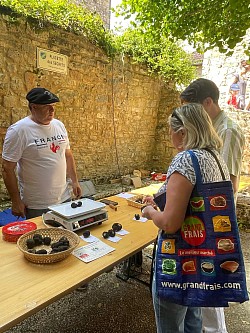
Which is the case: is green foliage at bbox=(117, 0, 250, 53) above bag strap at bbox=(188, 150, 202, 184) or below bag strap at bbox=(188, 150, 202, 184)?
above

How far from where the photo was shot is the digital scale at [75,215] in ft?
5.16

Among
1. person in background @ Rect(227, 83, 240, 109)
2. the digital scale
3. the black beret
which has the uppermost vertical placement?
person in background @ Rect(227, 83, 240, 109)

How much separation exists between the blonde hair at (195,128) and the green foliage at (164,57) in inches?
182

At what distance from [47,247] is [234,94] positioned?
20.9 ft

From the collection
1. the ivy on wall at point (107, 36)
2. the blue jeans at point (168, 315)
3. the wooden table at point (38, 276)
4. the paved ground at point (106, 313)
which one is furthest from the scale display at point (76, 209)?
the ivy on wall at point (107, 36)

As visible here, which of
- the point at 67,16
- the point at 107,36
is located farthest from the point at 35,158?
the point at 107,36

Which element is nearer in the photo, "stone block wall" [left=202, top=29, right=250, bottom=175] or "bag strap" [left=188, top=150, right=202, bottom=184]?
"bag strap" [left=188, top=150, right=202, bottom=184]

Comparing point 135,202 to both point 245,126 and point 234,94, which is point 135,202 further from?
point 234,94

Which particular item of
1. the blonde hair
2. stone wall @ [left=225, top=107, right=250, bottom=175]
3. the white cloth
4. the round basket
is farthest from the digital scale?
stone wall @ [left=225, top=107, right=250, bottom=175]

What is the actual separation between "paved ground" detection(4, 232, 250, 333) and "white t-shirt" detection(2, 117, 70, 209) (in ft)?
2.91

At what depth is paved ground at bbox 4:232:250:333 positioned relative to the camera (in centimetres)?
194

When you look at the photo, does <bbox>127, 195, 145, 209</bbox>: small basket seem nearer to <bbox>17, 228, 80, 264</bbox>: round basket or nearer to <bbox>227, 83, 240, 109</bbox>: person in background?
<bbox>17, 228, 80, 264</bbox>: round basket

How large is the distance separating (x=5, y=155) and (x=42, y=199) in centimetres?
47

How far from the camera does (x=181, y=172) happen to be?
1024 mm
